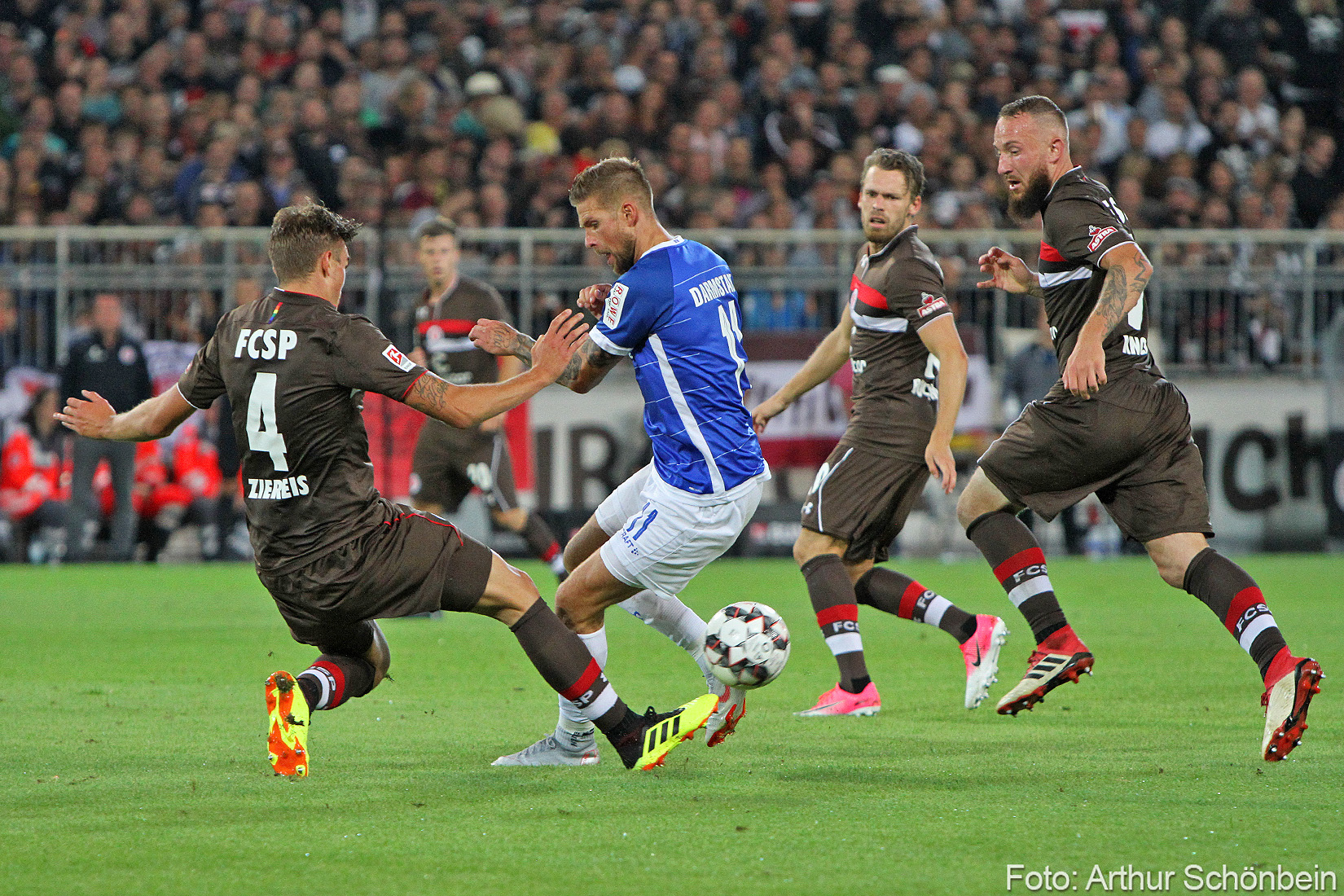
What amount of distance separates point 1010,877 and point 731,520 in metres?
2.02

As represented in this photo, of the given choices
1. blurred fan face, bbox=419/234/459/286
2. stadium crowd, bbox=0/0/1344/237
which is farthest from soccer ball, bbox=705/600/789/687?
stadium crowd, bbox=0/0/1344/237

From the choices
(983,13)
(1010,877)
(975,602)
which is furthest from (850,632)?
(983,13)

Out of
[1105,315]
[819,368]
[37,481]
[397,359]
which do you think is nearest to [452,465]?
[819,368]

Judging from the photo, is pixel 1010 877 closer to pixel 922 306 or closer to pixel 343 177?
pixel 922 306

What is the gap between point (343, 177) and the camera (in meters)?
16.4

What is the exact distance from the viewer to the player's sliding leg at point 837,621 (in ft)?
22.6

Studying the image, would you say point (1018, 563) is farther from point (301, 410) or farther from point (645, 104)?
point (645, 104)

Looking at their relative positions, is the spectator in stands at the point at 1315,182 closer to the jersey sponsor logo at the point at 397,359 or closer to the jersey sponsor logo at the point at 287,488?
the jersey sponsor logo at the point at 397,359

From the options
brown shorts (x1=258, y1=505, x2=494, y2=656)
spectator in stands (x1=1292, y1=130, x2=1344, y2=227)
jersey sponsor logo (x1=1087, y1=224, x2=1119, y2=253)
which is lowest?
brown shorts (x1=258, y1=505, x2=494, y2=656)

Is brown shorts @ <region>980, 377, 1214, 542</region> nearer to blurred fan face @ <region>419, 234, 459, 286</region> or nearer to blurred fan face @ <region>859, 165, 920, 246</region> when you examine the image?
blurred fan face @ <region>859, 165, 920, 246</region>

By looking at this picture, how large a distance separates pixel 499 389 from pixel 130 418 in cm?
150

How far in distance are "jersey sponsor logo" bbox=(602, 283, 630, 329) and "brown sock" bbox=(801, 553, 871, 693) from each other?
195cm

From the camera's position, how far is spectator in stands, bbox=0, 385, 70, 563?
48.8 ft

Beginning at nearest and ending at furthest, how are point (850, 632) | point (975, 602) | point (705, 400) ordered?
point (705, 400), point (850, 632), point (975, 602)
